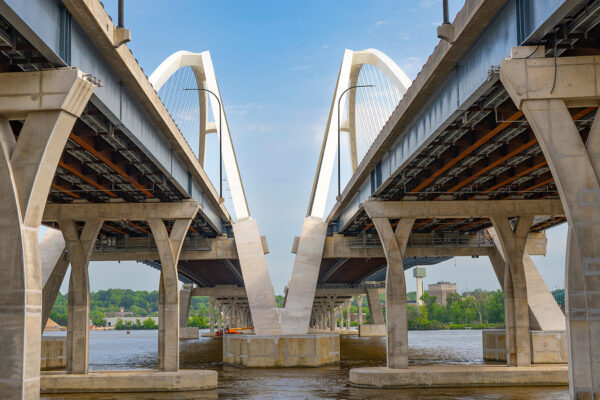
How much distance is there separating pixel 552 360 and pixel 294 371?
16421 millimetres

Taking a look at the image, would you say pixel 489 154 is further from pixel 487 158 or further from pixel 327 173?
pixel 327 173

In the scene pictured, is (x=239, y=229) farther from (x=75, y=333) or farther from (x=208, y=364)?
(x=75, y=333)

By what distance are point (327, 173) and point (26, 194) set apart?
46039mm

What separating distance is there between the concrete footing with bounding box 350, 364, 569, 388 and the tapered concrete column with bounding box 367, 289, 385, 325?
92099 millimetres

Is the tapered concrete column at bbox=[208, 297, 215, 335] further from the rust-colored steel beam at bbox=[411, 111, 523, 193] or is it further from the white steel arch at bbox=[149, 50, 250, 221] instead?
the rust-colored steel beam at bbox=[411, 111, 523, 193]

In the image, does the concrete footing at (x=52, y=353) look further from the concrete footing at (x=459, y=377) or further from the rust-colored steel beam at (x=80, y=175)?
the concrete footing at (x=459, y=377)

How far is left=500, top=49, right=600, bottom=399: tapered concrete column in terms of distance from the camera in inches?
700

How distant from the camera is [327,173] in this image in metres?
63.5

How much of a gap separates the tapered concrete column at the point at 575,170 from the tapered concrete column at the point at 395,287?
24282 millimetres

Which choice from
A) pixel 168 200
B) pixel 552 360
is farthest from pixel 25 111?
pixel 552 360

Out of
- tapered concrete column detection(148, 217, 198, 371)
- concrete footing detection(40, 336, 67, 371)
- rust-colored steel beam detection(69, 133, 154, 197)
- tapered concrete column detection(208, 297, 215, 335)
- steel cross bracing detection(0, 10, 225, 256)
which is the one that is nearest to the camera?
steel cross bracing detection(0, 10, 225, 256)

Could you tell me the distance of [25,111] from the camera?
1923 cm

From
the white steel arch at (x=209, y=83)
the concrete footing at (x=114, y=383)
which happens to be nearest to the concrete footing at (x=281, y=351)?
the white steel arch at (x=209, y=83)

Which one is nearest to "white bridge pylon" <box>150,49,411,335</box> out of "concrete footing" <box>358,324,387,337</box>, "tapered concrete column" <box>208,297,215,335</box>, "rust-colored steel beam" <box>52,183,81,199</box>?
"rust-colored steel beam" <box>52,183,81,199</box>
